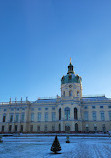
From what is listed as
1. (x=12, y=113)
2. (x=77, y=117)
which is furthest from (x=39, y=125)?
(x=77, y=117)

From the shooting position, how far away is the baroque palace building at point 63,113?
180ft

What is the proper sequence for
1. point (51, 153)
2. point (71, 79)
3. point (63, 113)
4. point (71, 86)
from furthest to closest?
point (71, 79)
point (71, 86)
point (63, 113)
point (51, 153)

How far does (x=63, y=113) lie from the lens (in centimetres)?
5469

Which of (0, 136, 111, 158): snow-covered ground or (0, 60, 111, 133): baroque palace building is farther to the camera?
(0, 60, 111, 133): baroque palace building

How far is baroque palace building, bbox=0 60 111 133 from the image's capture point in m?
54.9

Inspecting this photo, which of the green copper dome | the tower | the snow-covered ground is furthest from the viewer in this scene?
the green copper dome

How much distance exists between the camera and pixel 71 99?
5569cm

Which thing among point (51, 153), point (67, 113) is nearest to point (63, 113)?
point (67, 113)

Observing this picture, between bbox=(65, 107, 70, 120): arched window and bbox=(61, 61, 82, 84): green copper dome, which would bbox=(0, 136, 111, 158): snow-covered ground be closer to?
bbox=(65, 107, 70, 120): arched window

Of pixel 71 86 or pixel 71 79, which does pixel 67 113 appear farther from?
pixel 71 79

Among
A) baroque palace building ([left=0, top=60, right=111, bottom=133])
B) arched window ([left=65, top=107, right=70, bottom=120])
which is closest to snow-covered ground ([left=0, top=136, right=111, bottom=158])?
baroque palace building ([left=0, top=60, right=111, bottom=133])

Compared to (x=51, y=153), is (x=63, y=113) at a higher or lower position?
higher

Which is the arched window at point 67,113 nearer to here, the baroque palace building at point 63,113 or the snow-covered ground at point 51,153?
the baroque palace building at point 63,113

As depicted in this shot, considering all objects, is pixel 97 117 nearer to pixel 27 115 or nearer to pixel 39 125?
pixel 39 125
